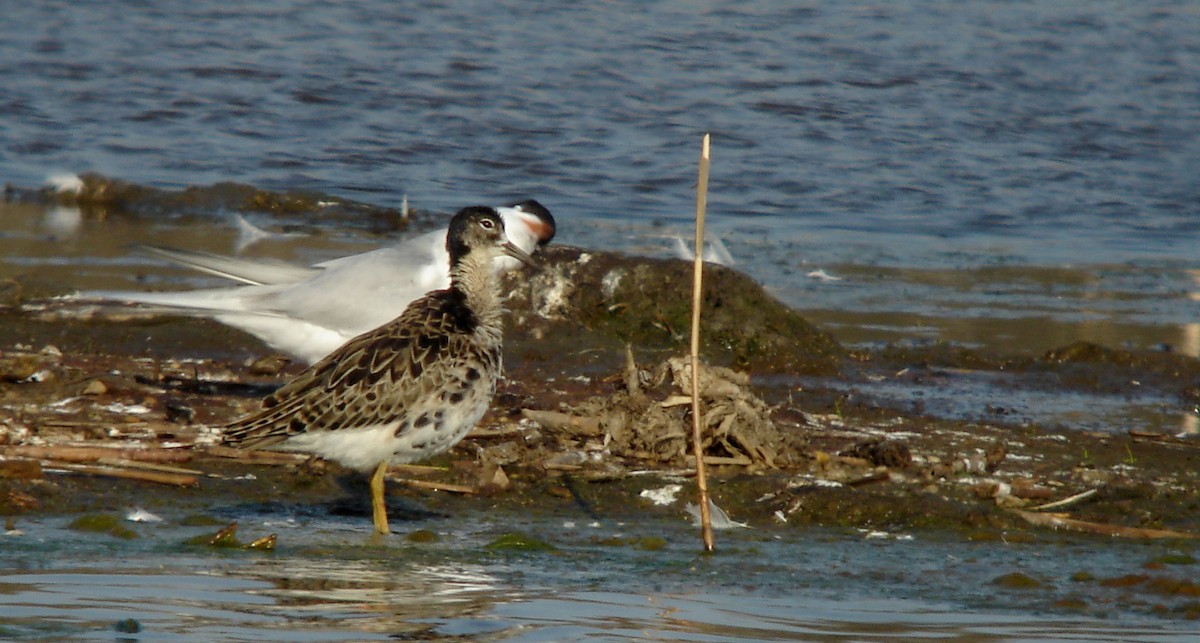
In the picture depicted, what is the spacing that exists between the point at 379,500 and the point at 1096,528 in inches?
96.2

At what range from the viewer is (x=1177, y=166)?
1348 centimetres

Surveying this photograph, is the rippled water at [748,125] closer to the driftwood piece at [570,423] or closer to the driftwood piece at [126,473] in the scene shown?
the driftwood piece at [570,423]

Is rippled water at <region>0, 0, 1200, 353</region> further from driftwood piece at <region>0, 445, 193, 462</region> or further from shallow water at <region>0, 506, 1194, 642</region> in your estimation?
driftwood piece at <region>0, 445, 193, 462</region>

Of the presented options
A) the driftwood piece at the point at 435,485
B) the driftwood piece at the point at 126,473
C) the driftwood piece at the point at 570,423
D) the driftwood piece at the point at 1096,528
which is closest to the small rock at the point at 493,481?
the driftwood piece at the point at 435,485

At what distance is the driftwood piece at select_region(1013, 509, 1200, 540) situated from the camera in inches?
211

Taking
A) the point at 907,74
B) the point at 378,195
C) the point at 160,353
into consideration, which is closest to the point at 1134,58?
the point at 907,74

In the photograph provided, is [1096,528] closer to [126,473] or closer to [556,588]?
[556,588]

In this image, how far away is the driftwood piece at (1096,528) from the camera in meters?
5.36

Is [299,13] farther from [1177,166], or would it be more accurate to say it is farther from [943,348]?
[943,348]

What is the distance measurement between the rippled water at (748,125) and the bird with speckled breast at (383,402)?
376 cm

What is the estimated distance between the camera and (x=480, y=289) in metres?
5.93

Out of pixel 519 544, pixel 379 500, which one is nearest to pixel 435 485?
pixel 379 500

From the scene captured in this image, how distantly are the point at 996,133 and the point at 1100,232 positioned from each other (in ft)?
8.59

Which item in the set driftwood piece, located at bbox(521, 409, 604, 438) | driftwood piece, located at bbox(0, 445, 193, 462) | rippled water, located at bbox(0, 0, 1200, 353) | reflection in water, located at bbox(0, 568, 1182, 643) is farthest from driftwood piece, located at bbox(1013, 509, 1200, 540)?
rippled water, located at bbox(0, 0, 1200, 353)
